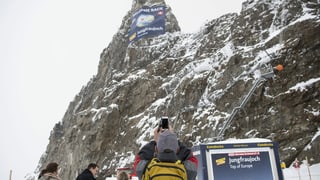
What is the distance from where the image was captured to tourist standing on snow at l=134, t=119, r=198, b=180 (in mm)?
3352

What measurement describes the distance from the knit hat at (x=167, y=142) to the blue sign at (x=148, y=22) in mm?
45550

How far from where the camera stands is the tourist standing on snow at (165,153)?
132 inches

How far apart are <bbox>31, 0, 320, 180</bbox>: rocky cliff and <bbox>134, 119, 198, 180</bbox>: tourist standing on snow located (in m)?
16.8

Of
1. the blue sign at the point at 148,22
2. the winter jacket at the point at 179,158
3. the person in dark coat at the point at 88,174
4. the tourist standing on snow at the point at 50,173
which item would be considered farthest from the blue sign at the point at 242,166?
the blue sign at the point at 148,22

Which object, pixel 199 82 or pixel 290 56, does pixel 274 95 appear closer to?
pixel 290 56

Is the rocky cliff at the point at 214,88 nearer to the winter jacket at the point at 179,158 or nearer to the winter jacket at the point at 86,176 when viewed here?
the winter jacket at the point at 86,176

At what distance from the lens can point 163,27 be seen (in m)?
49.3

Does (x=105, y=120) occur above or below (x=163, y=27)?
below

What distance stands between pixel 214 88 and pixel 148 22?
2348 centimetres

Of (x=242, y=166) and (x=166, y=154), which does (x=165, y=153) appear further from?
(x=242, y=166)

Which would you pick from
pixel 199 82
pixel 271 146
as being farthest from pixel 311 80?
pixel 271 146

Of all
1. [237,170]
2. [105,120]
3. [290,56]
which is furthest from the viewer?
[105,120]

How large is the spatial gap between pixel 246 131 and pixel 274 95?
133 inches

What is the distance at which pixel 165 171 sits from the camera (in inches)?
127
